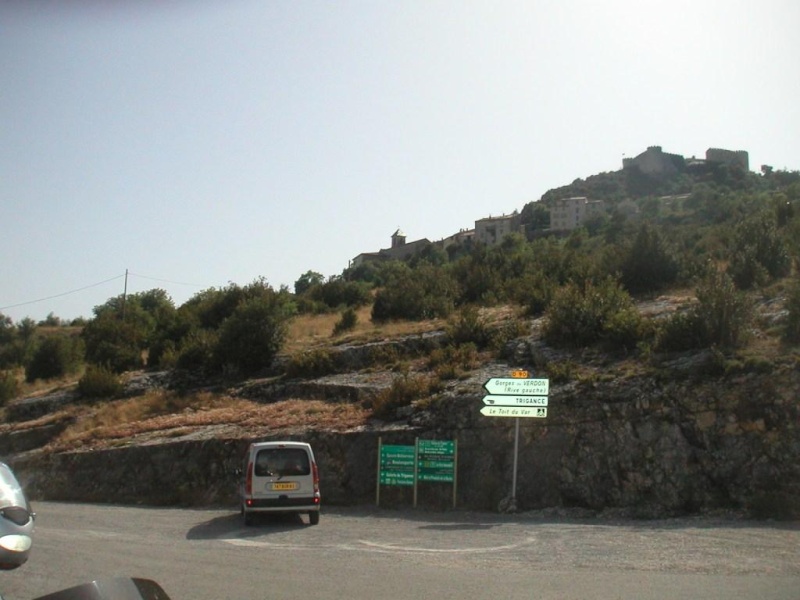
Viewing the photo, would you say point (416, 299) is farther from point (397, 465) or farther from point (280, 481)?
point (280, 481)

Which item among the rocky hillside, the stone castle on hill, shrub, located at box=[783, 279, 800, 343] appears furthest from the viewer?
the stone castle on hill

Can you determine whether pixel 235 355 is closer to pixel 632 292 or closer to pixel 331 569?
pixel 632 292

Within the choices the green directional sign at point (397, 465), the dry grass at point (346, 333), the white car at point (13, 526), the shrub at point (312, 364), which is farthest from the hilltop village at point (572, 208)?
the white car at point (13, 526)

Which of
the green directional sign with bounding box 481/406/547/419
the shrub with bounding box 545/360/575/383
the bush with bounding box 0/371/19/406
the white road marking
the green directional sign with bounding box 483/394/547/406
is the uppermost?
the shrub with bounding box 545/360/575/383

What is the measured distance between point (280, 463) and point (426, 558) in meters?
5.85

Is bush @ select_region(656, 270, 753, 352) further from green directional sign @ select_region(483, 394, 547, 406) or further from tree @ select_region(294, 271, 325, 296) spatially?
tree @ select_region(294, 271, 325, 296)

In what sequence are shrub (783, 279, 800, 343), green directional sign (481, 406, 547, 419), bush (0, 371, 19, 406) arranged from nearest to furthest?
green directional sign (481, 406, 547, 419)
shrub (783, 279, 800, 343)
bush (0, 371, 19, 406)

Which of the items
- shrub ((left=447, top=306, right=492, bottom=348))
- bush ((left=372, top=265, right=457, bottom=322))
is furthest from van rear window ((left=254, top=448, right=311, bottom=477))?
bush ((left=372, top=265, right=457, bottom=322))

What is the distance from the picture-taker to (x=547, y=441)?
67.6ft

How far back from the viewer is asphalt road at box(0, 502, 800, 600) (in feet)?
33.2

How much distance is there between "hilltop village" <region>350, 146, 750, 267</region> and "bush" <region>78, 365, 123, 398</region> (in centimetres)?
9209

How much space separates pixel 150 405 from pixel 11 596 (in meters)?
24.8

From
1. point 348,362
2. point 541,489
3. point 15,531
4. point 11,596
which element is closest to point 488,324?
point 348,362

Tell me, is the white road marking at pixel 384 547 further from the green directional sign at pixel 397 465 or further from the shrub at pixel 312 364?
the shrub at pixel 312 364
